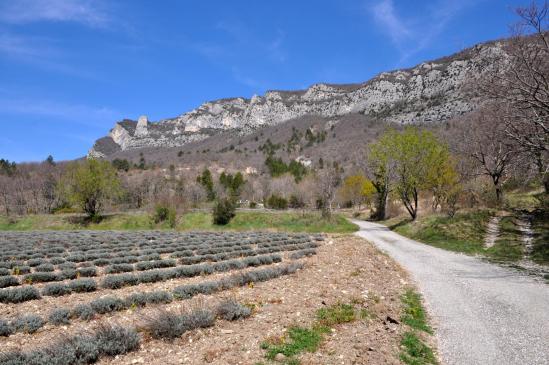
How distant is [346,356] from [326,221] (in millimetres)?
31733

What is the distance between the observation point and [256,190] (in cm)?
10788

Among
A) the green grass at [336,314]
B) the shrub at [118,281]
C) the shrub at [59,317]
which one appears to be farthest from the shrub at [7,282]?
the green grass at [336,314]

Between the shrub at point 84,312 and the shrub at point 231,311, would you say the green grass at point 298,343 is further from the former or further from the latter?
the shrub at point 84,312

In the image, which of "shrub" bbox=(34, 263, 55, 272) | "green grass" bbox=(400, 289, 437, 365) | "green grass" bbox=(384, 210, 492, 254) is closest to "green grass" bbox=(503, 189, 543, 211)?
"green grass" bbox=(384, 210, 492, 254)

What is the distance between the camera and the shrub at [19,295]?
424 inches

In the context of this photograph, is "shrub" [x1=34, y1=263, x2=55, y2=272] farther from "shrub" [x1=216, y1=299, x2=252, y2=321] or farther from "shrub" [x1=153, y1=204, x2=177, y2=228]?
"shrub" [x1=153, y1=204, x2=177, y2=228]

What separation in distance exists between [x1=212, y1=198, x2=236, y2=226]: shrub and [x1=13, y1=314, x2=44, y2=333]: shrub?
39311 millimetres

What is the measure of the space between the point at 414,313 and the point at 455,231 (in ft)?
52.3

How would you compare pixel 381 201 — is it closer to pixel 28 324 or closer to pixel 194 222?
pixel 194 222

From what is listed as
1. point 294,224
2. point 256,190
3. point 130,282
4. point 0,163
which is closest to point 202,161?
point 256,190

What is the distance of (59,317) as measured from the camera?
870cm

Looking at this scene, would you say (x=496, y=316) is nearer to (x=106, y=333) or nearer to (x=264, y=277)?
(x=264, y=277)

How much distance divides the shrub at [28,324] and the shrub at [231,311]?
4.36 m

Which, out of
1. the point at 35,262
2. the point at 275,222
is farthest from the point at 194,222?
the point at 35,262
